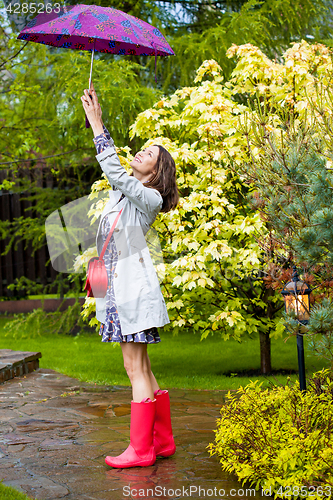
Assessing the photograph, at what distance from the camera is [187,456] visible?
291 cm

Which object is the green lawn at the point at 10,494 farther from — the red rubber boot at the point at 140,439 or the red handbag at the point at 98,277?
the red handbag at the point at 98,277

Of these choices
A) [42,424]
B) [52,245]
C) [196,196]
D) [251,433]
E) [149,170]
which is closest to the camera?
[251,433]

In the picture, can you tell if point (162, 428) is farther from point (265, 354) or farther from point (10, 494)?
point (265, 354)

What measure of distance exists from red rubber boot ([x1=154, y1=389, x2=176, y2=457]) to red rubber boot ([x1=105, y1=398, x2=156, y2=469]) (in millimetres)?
128

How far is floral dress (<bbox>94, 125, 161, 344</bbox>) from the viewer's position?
2658 mm

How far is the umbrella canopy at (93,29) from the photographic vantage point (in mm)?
2807

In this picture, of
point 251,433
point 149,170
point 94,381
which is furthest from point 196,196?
point 251,433

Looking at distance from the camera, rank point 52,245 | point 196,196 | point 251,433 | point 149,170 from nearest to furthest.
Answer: point 251,433
point 149,170
point 196,196
point 52,245

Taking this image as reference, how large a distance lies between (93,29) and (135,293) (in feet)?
4.78

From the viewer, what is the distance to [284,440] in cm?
245

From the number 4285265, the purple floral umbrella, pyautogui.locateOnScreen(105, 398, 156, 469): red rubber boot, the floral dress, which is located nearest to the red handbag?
the floral dress

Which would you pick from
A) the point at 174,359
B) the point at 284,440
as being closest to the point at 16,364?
the point at 174,359

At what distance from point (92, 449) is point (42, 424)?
0.71 meters

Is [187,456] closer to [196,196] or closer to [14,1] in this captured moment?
[196,196]
